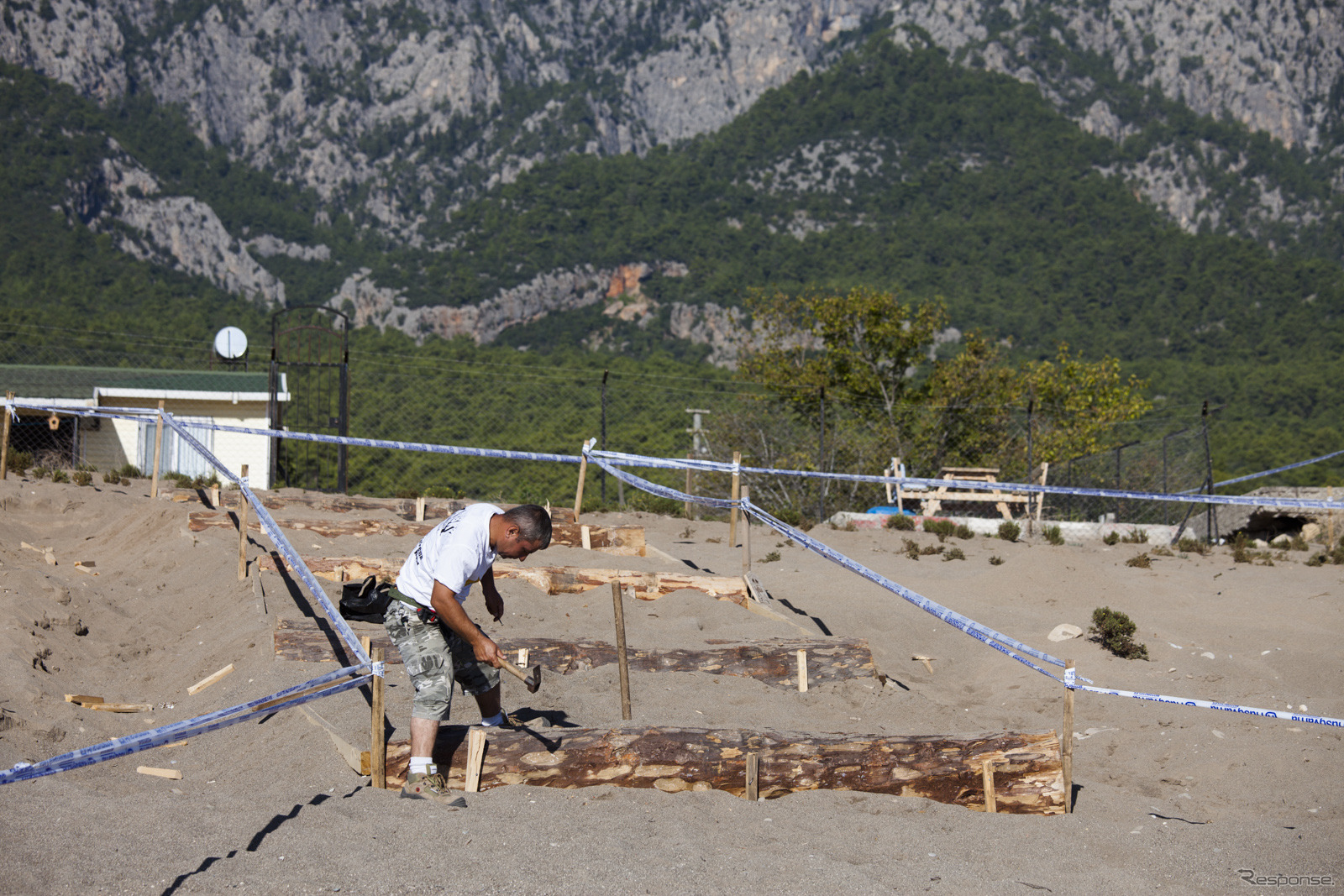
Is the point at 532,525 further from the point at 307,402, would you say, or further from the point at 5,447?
the point at 307,402

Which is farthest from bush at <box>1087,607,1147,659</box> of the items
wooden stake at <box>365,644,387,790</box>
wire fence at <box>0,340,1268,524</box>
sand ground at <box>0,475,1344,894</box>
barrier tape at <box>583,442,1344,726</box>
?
wire fence at <box>0,340,1268,524</box>

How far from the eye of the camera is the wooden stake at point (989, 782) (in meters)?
5.31

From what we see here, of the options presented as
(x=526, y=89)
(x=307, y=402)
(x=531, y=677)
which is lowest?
(x=531, y=677)

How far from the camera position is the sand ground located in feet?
13.5

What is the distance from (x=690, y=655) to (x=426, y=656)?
9.60 ft

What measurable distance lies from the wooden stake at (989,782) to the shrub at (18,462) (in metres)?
15.7

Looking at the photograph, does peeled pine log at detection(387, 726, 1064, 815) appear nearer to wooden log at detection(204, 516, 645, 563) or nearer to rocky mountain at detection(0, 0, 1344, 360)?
wooden log at detection(204, 516, 645, 563)

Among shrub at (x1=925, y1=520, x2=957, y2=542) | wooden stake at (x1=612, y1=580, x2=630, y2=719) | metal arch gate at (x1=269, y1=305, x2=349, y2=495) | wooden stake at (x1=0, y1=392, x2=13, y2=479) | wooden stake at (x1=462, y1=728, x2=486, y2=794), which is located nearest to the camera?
wooden stake at (x1=462, y1=728, x2=486, y2=794)

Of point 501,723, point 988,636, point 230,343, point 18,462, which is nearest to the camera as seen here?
point 501,723

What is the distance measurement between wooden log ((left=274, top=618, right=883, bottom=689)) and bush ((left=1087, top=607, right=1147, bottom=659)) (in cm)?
294

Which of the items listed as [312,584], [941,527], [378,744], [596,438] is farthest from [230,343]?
[378,744]

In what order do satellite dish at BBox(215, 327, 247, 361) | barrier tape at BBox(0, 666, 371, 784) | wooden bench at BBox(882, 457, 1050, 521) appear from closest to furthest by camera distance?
1. barrier tape at BBox(0, 666, 371, 784)
2. wooden bench at BBox(882, 457, 1050, 521)
3. satellite dish at BBox(215, 327, 247, 361)

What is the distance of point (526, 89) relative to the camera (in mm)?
134500

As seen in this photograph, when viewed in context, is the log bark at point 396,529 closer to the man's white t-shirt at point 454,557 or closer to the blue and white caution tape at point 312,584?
the blue and white caution tape at point 312,584
